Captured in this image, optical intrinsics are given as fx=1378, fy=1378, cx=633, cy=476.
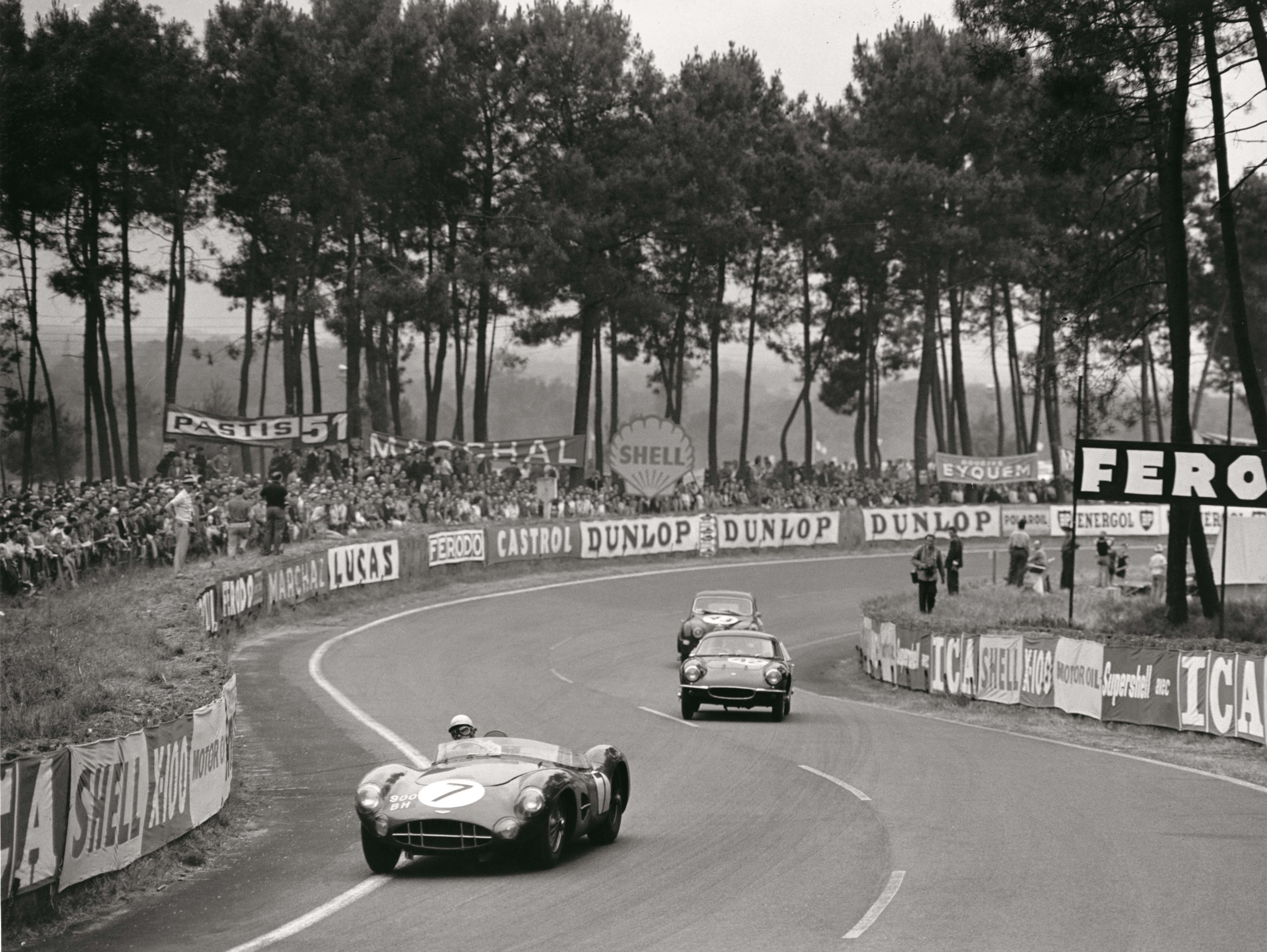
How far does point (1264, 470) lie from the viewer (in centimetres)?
2530

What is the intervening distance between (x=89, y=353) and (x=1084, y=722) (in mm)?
40996

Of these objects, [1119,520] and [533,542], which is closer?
[533,542]

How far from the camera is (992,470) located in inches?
2418

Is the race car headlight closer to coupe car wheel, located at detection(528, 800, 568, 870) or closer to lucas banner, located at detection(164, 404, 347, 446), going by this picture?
coupe car wheel, located at detection(528, 800, 568, 870)

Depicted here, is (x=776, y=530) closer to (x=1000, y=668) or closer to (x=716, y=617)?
(x=716, y=617)

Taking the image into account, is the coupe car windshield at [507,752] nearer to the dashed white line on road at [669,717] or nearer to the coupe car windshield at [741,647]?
the dashed white line on road at [669,717]

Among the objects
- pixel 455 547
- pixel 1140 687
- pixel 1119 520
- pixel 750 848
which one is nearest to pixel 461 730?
pixel 750 848

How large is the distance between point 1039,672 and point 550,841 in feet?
53.9

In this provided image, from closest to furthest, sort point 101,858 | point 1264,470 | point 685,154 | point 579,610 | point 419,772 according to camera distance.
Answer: point 101,858 → point 419,772 → point 1264,470 → point 579,610 → point 685,154

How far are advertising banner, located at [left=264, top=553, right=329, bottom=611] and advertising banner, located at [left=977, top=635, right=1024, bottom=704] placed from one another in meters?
15.6

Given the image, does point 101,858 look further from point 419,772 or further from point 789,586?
point 789,586

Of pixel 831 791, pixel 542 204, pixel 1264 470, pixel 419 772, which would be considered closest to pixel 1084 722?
pixel 1264 470

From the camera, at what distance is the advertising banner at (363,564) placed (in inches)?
1390

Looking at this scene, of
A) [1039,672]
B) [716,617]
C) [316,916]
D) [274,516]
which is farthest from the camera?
[274,516]
